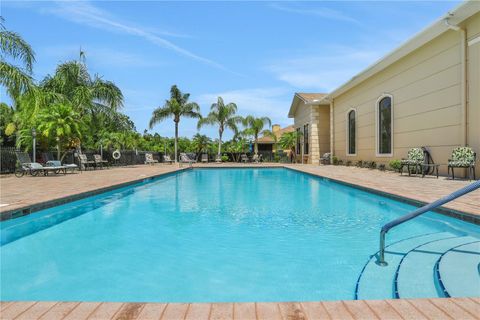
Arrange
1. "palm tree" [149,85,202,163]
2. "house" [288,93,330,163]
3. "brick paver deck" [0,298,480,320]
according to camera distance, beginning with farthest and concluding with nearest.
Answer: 1. "palm tree" [149,85,202,163]
2. "house" [288,93,330,163]
3. "brick paver deck" [0,298,480,320]

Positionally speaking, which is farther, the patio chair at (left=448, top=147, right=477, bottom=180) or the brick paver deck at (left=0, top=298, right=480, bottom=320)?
the patio chair at (left=448, top=147, right=477, bottom=180)

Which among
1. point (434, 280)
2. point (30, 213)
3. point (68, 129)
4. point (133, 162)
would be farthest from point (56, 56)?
point (434, 280)

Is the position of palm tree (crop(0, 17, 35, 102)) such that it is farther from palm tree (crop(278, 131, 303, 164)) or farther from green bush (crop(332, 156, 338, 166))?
palm tree (crop(278, 131, 303, 164))

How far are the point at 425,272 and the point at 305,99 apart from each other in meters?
20.8

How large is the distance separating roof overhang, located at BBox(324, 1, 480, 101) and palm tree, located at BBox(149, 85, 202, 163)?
15098mm

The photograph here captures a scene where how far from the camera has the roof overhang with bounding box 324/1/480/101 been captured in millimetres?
9234

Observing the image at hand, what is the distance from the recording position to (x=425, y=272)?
10.7ft

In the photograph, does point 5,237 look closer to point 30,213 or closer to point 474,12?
point 30,213

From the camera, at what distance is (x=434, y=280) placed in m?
3.05

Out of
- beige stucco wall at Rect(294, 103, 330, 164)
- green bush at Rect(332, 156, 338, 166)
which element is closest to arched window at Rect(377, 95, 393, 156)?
green bush at Rect(332, 156, 338, 166)

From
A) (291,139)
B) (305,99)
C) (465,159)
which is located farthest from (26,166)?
(291,139)

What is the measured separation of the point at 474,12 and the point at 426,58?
2.79 m

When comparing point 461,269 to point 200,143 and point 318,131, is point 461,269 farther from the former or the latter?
point 200,143

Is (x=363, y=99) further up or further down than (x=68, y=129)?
further up
